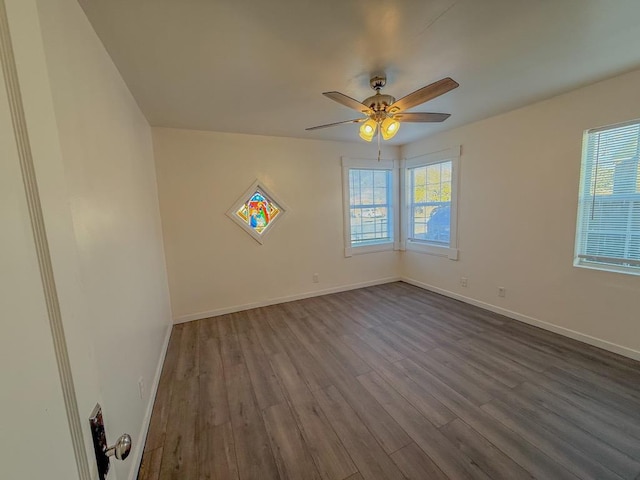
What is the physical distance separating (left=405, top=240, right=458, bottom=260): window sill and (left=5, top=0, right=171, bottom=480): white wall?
149 inches

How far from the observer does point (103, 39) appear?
156 cm

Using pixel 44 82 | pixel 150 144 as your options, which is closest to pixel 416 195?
pixel 150 144

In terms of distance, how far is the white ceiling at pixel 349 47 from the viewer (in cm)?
142

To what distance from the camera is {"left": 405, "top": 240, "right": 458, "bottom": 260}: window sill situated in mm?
3855

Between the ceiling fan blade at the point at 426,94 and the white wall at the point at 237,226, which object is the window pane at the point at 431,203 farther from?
the ceiling fan blade at the point at 426,94

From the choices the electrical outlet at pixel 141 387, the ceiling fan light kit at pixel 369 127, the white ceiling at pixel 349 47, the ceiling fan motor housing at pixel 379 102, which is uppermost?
the white ceiling at pixel 349 47

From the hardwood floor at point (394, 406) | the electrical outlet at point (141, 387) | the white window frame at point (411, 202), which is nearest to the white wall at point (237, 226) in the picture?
the white window frame at point (411, 202)

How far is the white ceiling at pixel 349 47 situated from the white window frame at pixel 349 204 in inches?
67.2

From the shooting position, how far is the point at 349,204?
4.35m

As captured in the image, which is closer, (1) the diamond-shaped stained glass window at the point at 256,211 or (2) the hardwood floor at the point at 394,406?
(2) the hardwood floor at the point at 394,406

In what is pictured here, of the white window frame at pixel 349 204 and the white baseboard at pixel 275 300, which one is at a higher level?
the white window frame at pixel 349 204

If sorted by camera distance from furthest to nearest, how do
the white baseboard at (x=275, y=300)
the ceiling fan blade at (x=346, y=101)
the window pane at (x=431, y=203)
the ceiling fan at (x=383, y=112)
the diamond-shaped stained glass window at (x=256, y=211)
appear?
the window pane at (x=431, y=203) → the diamond-shaped stained glass window at (x=256, y=211) → the white baseboard at (x=275, y=300) → the ceiling fan at (x=383, y=112) → the ceiling fan blade at (x=346, y=101)

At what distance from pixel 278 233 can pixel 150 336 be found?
210 centimetres

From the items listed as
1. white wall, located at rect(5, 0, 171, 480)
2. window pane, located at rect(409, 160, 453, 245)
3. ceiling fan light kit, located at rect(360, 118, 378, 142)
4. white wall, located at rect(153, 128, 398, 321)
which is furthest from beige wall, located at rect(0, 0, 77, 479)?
window pane, located at rect(409, 160, 453, 245)
